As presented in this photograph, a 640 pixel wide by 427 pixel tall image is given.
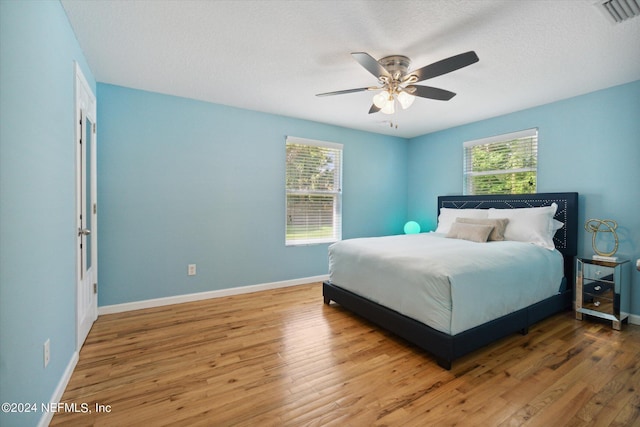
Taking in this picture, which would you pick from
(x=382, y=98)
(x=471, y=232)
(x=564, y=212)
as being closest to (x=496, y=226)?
(x=471, y=232)

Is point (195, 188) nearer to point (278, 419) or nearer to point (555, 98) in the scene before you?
point (278, 419)

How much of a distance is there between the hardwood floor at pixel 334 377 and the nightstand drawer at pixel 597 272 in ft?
1.57

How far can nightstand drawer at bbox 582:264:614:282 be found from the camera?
2.80m

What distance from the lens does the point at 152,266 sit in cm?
324

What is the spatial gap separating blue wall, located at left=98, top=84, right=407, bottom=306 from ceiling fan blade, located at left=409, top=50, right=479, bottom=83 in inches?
90.6

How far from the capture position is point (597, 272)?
9.45ft

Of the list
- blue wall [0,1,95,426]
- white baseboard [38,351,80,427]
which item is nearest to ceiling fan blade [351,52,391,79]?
blue wall [0,1,95,426]

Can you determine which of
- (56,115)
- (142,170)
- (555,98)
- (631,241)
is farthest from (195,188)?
(631,241)

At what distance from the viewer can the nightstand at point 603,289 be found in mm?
2760

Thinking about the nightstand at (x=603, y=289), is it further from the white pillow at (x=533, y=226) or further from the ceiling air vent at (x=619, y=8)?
the ceiling air vent at (x=619, y=8)

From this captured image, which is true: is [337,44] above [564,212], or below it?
above

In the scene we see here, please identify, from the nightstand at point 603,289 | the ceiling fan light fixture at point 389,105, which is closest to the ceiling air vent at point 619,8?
the ceiling fan light fixture at point 389,105

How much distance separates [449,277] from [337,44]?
79.3 inches

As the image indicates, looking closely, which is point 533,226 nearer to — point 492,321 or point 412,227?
point 492,321
